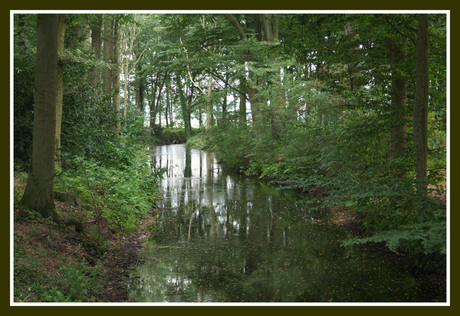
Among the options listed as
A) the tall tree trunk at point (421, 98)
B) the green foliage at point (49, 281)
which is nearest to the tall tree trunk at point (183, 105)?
the tall tree trunk at point (421, 98)

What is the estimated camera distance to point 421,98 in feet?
19.5

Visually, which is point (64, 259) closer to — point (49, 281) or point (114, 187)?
point (49, 281)

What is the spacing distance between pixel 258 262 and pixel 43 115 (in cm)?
438

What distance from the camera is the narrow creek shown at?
18.4ft

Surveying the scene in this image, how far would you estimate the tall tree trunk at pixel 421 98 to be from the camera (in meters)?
5.83

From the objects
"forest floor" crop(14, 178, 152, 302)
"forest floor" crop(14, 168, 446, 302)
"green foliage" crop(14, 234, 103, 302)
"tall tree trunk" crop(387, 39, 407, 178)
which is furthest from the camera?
"tall tree trunk" crop(387, 39, 407, 178)

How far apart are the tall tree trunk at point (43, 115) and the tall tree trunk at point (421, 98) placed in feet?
18.4

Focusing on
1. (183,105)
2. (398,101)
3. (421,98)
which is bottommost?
(421,98)

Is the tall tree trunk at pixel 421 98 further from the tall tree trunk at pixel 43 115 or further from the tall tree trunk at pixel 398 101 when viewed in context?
the tall tree trunk at pixel 43 115

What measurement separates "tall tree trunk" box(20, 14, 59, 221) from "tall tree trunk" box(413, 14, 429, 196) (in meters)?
5.60

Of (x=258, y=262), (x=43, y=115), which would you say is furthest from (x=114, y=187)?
(x=258, y=262)

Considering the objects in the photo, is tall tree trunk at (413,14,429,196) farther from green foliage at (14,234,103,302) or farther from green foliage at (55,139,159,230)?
green foliage at (55,139,159,230)

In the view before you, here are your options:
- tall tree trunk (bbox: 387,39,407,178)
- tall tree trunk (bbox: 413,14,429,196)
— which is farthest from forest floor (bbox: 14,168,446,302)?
tall tree trunk (bbox: 387,39,407,178)

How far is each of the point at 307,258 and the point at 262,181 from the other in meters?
9.94
